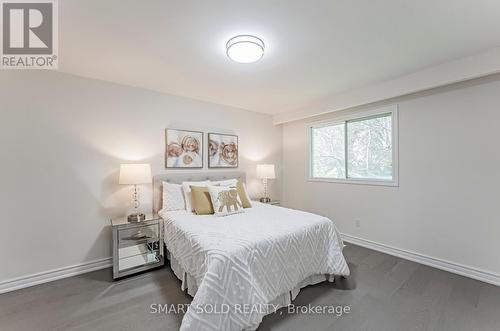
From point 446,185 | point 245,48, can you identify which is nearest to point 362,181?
point 446,185

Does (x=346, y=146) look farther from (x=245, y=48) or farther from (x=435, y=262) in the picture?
(x=245, y=48)

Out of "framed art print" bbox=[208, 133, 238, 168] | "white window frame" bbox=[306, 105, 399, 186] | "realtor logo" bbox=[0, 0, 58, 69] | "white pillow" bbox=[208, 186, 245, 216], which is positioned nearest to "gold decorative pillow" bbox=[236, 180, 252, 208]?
"white pillow" bbox=[208, 186, 245, 216]

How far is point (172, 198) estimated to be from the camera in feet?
9.84

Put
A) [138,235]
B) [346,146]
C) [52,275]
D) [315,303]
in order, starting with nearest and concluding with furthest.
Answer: [315,303]
[52,275]
[138,235]
[346,146]

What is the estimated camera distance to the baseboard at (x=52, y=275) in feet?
7.27

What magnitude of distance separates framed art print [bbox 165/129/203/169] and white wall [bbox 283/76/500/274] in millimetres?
2787

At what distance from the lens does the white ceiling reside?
158 cm

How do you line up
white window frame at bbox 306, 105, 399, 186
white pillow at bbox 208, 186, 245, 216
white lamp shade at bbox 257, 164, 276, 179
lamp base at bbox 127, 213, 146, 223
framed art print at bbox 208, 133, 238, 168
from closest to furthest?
lamp base at bbox 127, 213, 146, 223 < white pillow at bbox 208, 186, 245, 216 < white window frame at bbox 306, 105, 399, 186 < framed art print at bbox 208, 133, 238, 168 < white lamp shade at bbox 257, 164, 276, 179

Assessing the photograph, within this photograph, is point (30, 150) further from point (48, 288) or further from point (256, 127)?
point (256, 127)

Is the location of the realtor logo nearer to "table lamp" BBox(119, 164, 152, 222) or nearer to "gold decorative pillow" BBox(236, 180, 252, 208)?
"table lamp" BBox(119, 164, 152, 222)

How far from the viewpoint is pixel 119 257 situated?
2479mm

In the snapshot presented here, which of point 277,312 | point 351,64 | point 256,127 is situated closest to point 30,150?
point 277,312

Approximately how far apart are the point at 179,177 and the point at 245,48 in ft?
7.25

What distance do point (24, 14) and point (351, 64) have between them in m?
3.07
